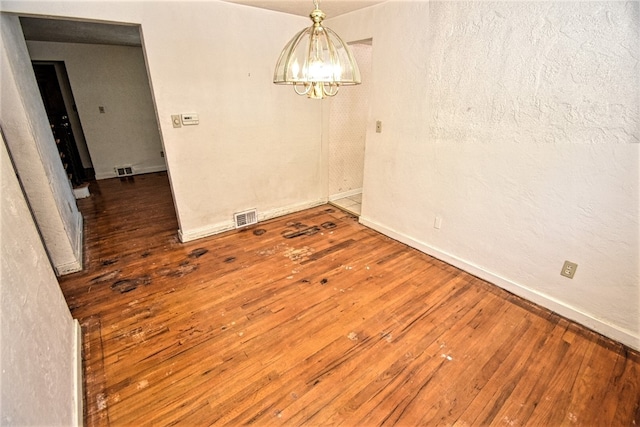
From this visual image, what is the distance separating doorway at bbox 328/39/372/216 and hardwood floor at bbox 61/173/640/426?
1.53 meters

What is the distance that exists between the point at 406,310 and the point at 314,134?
2433 mm

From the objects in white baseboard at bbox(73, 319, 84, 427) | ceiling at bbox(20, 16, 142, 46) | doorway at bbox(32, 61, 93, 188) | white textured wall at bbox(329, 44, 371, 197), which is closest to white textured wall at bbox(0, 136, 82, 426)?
white baseboard at bbox(73, 319, 84, 427)

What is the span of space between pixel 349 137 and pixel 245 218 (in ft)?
6.04

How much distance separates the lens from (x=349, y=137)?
408cm

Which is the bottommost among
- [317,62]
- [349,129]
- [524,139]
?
[349,129]

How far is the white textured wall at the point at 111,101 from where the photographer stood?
184 inches

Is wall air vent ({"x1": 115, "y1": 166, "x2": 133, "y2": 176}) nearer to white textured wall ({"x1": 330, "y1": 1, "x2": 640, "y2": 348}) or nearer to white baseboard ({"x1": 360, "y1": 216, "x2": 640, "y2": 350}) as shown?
white textured wall ({"x1": 330, "y1": 1, "x2": 640, "y2": 348})

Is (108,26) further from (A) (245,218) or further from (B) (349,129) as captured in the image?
(B) (349,129)

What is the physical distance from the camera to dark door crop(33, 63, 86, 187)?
4.56 m

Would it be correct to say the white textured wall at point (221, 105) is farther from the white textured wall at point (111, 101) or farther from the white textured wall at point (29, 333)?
the white textured wall at point (111, 101)

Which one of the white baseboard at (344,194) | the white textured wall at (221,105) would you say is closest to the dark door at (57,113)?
the white textured wall at (221,105)

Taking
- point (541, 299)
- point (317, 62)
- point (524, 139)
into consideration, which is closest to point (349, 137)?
point (524, 139)

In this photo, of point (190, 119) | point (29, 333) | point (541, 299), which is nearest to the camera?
point (29, 333)

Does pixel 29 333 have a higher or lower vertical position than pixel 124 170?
higher
